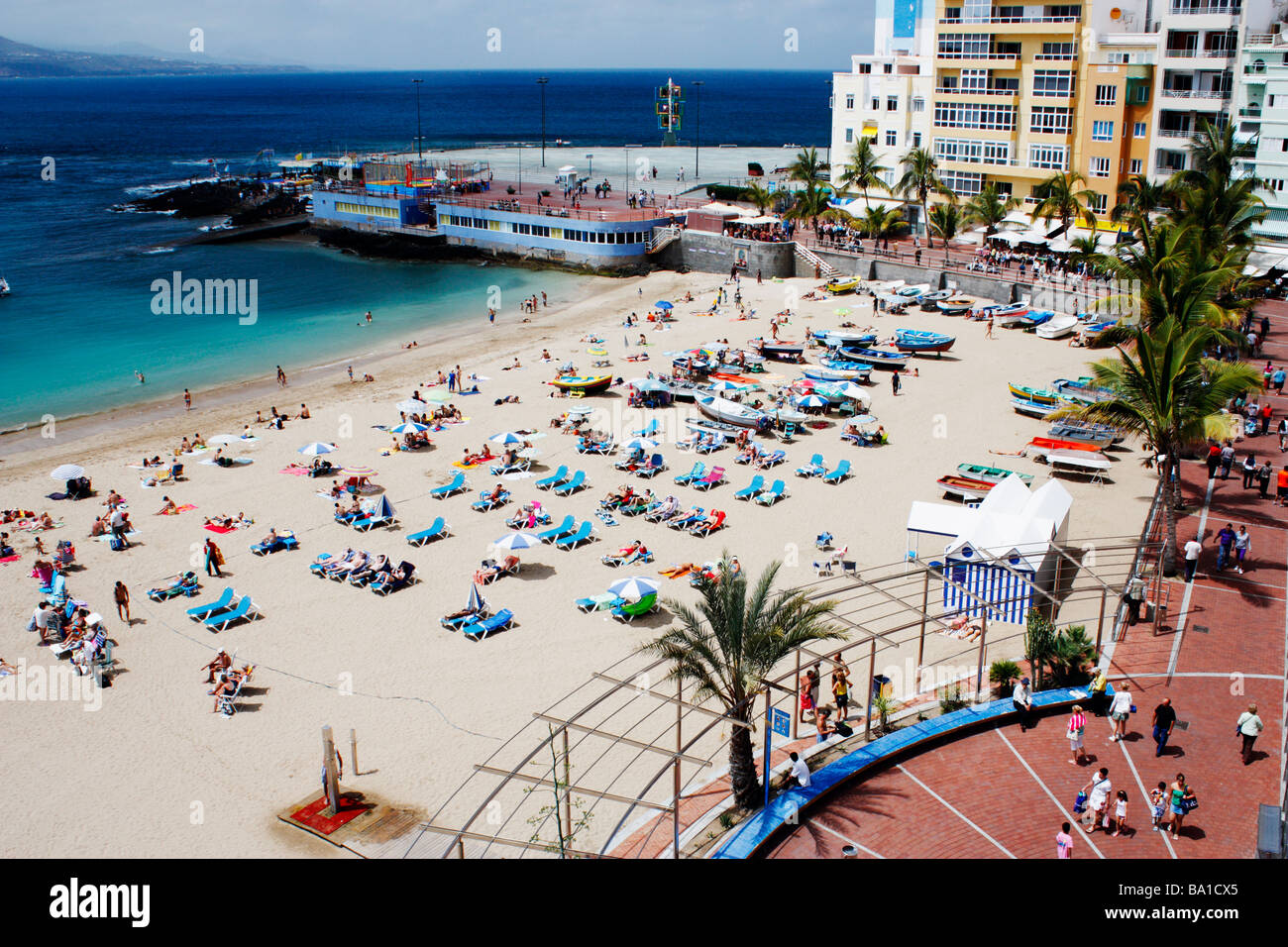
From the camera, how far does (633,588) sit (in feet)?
71.3

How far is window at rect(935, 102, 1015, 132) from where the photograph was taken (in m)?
60.7

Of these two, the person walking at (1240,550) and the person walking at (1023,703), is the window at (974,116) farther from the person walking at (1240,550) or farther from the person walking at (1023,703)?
the person walking at (1023,703)

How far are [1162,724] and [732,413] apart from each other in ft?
68.2

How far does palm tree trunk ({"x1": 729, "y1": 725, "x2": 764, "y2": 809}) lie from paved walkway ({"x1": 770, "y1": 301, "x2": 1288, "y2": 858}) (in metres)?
0.79

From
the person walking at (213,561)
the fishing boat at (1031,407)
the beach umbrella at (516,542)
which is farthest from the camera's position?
the fishing boat at (1031,407)

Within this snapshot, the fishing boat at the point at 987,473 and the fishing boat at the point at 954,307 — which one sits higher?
the fishing boat at the point at 954,307

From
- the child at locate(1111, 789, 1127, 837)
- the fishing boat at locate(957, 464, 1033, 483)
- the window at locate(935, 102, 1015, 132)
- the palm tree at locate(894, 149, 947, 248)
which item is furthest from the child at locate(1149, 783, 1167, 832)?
the window at locate(935, 102, 1015, 132)

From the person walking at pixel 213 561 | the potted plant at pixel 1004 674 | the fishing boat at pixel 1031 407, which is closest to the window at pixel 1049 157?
the fishing boat at pixel 1031 407

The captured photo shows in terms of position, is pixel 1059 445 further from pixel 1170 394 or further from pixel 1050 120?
pixel 1050 120

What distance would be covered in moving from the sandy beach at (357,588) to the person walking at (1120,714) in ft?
29.2

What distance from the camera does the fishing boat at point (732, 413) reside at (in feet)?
112

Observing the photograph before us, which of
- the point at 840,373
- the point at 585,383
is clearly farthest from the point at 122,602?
the point at 840,373

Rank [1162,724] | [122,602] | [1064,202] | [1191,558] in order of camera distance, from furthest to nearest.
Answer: [1064,202] → [122,602] → [1191,558] → [1162,724]
